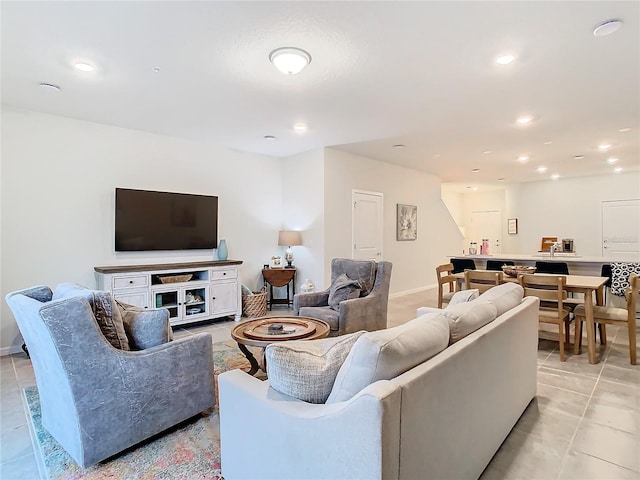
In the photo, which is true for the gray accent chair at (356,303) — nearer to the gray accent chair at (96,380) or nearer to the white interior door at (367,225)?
the gray accent chair at (96,380)

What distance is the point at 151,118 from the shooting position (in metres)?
4.15

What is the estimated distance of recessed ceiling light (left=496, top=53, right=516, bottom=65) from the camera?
272cm

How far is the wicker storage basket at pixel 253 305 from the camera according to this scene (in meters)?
5.26

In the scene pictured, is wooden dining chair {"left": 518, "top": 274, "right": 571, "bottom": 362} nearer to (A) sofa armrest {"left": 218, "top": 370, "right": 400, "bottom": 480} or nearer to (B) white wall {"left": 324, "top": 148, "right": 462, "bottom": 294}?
(B) white wall {"left": 324, "top": 148, "right": 462, "bottom": 294}

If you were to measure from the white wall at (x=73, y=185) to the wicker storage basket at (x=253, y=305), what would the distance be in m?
0.88

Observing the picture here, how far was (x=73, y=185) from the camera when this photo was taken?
13.6 feet

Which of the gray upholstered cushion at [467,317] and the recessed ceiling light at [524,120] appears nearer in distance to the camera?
the gray upholstered cushion at [467,317]

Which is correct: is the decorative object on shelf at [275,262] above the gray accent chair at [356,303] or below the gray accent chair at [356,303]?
above

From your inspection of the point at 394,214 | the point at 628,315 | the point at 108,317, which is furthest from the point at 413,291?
the point at 108,317

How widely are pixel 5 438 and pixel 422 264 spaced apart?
710 cm

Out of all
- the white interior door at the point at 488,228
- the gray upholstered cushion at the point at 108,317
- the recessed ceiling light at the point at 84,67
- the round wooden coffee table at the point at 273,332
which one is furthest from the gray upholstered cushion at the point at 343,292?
the white interior door at the point at 488,228

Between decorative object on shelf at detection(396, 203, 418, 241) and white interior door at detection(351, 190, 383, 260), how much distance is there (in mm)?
651

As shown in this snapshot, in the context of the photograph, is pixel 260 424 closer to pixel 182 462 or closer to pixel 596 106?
pixel 182 462

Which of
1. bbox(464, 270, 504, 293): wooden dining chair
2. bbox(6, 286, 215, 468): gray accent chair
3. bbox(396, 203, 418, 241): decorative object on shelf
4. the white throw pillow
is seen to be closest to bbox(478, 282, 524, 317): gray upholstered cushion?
the white throw pillow
